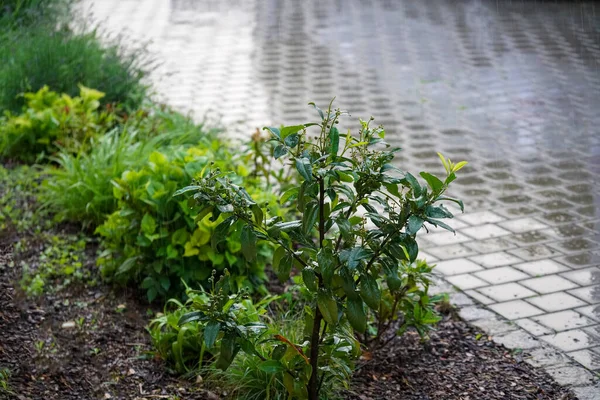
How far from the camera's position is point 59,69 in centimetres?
706

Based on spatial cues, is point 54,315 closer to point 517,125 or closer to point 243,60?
point 517,125

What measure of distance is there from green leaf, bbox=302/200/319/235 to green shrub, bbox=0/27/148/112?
14.5 feet

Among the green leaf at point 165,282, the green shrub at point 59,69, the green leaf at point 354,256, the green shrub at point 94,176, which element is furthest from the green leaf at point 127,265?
the green shrub at point 59,69

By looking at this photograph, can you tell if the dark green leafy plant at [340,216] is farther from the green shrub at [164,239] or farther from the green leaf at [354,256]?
the green shrub at [164,239]

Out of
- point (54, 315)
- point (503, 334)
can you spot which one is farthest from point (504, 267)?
point (54, 315)

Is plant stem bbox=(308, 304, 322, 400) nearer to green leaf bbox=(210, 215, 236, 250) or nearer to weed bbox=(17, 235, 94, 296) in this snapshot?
green leaf bbox=(210, 215, 236, 250)

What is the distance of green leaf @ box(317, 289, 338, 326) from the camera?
9.72ft

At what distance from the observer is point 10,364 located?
3781mm

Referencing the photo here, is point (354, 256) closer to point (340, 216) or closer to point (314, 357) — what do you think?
point (340, 216)

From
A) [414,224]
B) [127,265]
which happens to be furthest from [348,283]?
[127,265]

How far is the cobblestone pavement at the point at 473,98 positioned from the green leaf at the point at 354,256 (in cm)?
159

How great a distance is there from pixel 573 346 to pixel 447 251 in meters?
1.46

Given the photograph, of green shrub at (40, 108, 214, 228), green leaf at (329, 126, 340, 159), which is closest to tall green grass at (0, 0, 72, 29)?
green shrub at (40, 108, 214, 228)

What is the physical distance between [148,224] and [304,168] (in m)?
1.99
